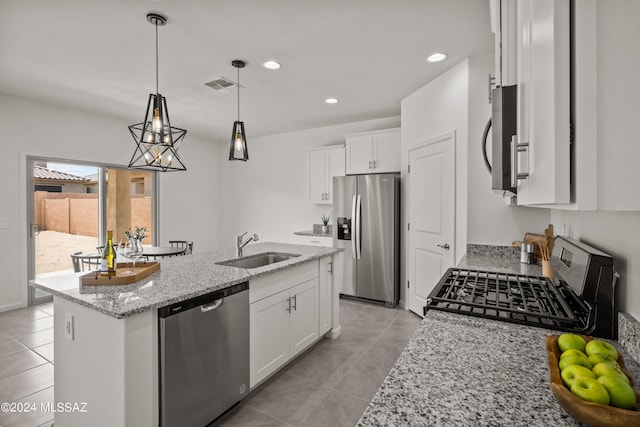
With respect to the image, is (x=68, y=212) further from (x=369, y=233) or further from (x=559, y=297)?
(x=559, y=297)

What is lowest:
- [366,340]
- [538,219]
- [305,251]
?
[366,340]

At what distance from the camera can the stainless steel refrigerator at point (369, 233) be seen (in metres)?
4.22

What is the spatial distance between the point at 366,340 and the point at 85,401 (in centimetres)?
233

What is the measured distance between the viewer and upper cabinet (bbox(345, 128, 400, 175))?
450 cm

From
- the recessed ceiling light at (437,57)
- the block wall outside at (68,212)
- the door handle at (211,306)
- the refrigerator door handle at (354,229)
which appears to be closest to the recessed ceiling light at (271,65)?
the recessed ceiling light at (437,57)

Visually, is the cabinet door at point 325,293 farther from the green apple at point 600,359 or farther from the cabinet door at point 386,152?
the green apple at point 600,359

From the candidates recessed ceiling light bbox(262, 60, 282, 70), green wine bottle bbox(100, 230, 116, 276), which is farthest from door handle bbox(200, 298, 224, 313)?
recessed ceiling light bbox(262, 60, 282, 70)

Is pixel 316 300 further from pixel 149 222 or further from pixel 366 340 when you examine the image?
pixel 149 222

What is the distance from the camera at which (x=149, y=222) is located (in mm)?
5660

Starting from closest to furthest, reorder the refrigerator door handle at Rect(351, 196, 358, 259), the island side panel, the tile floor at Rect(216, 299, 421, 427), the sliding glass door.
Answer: the island side panel → the tile floor at Rect(216, 299, 421, 427) → the sliding glass door → the refrigerator door handle at Rect(351, 196, 358, 259)

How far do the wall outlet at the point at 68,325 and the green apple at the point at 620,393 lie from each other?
2.16 m

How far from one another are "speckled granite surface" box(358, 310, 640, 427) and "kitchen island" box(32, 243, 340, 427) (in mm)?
1217

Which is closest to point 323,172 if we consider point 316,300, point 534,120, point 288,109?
point 288,109

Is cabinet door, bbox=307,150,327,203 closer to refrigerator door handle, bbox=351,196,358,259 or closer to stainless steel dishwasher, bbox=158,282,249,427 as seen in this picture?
refrigerator door handle, bbox=351,196,358,259
